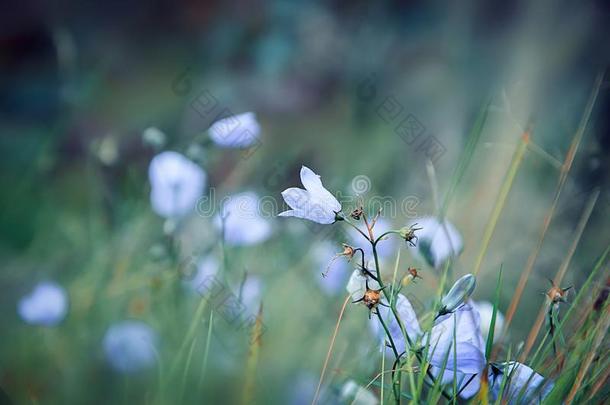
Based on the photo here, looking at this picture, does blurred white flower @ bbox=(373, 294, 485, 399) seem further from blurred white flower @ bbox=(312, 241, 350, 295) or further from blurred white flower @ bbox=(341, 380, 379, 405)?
blurred white flower @ bbox=(312, 241, 350, 295)

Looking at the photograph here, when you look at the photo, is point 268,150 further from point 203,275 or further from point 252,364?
point 252,364

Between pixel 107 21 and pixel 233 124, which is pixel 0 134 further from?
pixel 233 124

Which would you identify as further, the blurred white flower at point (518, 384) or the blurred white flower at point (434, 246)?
the blurred white flower at point (434, 246)

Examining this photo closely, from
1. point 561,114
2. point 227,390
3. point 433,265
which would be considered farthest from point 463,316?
point 561,114

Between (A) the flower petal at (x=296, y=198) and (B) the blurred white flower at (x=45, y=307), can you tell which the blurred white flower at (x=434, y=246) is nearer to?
(A) the flower petal at (x=296, y=198)

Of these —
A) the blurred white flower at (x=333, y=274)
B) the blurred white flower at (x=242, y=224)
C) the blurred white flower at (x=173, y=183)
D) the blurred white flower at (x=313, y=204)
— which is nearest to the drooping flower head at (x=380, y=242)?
the blurred white flower at (x=333, y=274)

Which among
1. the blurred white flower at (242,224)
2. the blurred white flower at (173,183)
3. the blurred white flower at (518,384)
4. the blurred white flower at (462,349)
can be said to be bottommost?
the blurred white flower at (518,384)
